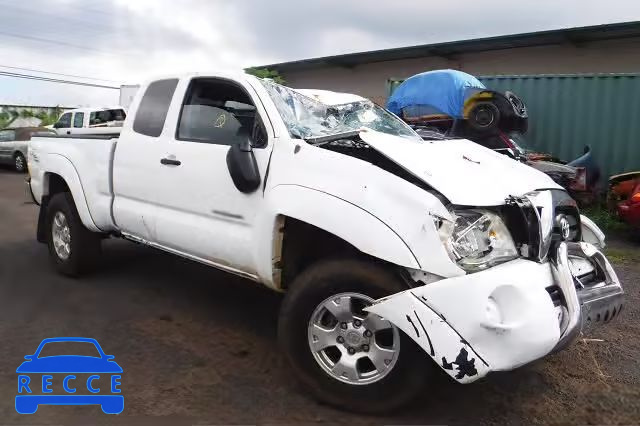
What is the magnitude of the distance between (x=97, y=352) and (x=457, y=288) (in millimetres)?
A: 2577

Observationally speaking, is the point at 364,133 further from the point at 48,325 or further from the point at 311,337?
the point at 48,325

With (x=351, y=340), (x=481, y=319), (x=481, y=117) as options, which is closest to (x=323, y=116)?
(x=351, y=340)

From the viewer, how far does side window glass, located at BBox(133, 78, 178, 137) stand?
4.58 m

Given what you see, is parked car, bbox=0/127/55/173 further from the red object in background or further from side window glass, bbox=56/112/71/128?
the red object in background

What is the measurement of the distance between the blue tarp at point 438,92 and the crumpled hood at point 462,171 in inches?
Result: 235

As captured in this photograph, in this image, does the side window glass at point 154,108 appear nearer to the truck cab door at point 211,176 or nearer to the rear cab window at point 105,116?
the truck cab door at point 211,176

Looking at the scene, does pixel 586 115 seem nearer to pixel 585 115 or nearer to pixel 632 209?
pixel 585 115

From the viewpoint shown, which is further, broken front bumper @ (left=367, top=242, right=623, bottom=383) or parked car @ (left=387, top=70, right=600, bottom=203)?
parked car @ (left=387, top=70, right=600, bottom=203)

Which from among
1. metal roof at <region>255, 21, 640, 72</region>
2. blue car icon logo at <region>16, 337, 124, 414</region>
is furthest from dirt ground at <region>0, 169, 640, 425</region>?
metal roof at <region>255, 21, 640, 72</region>

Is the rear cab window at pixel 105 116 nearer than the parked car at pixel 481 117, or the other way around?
the parked car at pixel 481 117

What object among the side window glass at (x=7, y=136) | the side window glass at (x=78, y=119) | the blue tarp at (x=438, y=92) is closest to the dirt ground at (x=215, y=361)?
the blue tarp at (x=438, y=92)

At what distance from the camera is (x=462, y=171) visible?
3289 mm

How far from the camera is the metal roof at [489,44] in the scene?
12281 millimetres

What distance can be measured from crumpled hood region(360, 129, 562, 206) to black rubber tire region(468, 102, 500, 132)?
553cm
